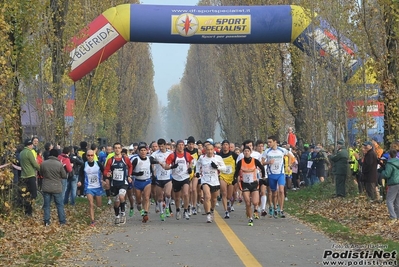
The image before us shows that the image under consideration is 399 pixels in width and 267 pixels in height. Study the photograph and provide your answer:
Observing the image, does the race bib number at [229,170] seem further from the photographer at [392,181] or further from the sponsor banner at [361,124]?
the photographer at [392,181]

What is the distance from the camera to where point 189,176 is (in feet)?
66.7

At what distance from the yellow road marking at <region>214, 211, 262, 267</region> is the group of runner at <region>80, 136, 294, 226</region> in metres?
0.61

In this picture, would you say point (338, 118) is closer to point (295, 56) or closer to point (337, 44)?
point (337, 44)

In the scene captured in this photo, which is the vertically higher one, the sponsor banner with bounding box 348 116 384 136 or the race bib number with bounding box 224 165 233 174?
the sponsor banner with bounding box 348 116 384 136

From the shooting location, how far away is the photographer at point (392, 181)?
1657 centimetres

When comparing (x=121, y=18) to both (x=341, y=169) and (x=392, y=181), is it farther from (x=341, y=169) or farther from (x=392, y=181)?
(x=392, y=181)

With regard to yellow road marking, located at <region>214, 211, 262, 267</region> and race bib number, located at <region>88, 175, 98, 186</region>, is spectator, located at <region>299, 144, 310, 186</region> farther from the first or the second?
race bib number, located at <region>88, 175, 98, 186</region>

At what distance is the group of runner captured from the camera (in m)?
18.9

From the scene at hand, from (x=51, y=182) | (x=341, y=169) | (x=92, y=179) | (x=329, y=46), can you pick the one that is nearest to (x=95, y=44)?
(x=329, y=46)

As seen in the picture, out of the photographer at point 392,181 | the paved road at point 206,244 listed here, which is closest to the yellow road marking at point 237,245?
the paved road at point 206,244

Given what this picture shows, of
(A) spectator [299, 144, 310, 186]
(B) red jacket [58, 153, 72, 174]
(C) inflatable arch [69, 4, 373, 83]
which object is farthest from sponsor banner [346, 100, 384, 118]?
(B) red jacket [58, 153, 72, 174]

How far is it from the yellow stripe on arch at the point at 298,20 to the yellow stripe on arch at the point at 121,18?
5374mm

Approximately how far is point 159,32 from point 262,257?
15474 millimetres

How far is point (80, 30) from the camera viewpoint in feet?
87.5
